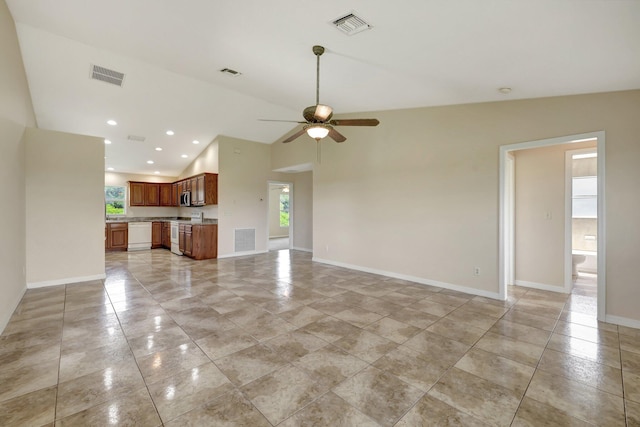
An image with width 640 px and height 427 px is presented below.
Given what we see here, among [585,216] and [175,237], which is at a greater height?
[585,216]

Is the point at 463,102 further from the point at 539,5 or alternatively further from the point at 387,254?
the point at 387,254

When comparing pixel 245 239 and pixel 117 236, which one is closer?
pixel 245 239

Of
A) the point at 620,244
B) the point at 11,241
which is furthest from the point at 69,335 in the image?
the point at 620,244

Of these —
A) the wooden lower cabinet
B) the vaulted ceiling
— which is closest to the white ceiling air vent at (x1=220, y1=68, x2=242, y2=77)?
the vaulted ceiling

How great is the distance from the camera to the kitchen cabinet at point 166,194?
9.80m

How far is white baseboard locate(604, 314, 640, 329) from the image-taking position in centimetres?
307

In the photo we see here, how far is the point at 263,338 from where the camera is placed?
9.14ft

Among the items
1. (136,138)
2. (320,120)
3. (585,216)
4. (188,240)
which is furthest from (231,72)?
(585,216)

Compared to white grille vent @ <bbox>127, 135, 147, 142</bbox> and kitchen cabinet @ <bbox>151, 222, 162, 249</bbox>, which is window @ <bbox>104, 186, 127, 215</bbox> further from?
white grille vent @ <bbox>127, 135, 147, 142</bbox>

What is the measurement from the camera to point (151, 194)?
31.4ft

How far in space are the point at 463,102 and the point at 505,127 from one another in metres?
0.70

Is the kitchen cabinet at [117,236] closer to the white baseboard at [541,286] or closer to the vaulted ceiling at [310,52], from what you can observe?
the vaulted ceiling at [310,52]

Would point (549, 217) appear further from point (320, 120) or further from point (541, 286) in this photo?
point (320, 120)

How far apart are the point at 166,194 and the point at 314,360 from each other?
939 cm
